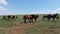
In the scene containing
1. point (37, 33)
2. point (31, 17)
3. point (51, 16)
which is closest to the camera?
point (37, 33)

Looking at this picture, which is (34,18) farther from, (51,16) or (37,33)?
(37,33)

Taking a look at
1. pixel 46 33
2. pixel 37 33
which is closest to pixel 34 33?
pixel 37 33

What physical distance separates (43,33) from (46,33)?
0.22 meters

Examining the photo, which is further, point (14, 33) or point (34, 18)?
point (34, 18)

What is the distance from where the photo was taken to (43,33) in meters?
10.7

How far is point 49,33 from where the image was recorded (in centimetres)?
1068

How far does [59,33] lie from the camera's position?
10.6 m

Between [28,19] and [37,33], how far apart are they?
11.4 metres

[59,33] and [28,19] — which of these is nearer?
[59,33]

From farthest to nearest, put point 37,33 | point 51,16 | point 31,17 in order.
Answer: point 51,16 → point 31,17 → point 37,33

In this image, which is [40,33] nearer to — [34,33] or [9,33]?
[34,33]

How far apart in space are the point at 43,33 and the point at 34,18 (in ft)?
34.4

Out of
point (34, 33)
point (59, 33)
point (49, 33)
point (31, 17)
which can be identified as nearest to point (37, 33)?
point (34, 33)

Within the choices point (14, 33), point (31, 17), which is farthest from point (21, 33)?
point (31, 17)
